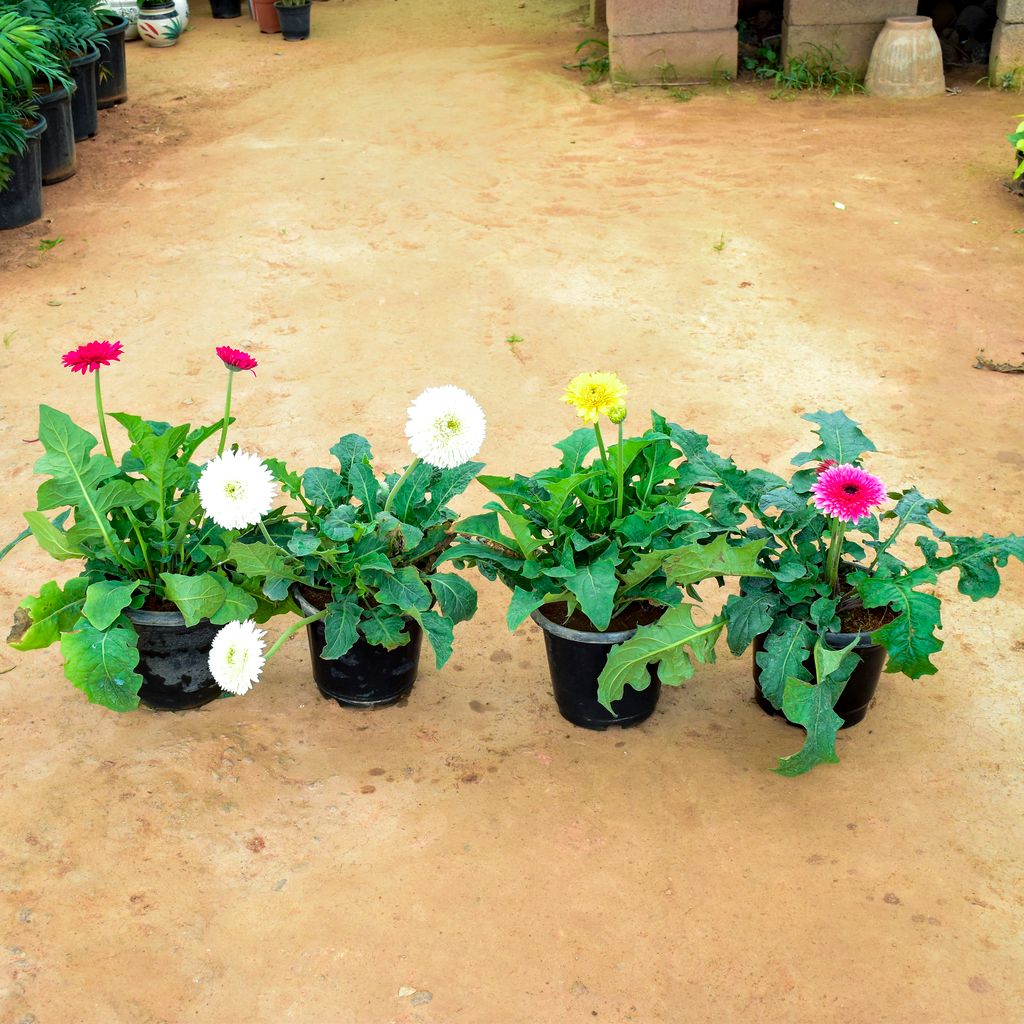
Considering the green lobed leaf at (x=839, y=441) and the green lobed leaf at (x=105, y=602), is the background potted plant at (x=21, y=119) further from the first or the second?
the green lobed leaf at (x=839, y=441)

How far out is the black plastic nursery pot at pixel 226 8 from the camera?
11.3 m

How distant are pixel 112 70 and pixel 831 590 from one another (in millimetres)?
7721

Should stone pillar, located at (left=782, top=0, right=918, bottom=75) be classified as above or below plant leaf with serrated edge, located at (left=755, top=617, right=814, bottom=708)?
above

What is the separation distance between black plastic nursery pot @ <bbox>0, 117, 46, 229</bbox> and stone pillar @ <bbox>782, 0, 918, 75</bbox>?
5.42 meters

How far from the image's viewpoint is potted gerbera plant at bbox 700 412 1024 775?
9.04ft

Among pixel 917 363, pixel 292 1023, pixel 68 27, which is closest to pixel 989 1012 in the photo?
pixel 292 1023

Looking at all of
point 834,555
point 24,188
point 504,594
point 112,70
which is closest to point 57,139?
point 24,188

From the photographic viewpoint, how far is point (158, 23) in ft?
33.8

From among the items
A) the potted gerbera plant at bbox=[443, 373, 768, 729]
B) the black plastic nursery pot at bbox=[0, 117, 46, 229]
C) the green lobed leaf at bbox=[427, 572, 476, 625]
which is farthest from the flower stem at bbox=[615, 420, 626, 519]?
the black plastic nursery pot at bbox=[0, 117, 46, 229]

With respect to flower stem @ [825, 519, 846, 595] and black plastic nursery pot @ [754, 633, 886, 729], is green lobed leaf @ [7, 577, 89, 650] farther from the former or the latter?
flower stem @ [825, 519, 846, 595]

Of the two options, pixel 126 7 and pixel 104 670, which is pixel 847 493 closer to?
pixel 104 670

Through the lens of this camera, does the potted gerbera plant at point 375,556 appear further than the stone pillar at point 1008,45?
No

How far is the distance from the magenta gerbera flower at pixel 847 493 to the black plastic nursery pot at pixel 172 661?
163cm

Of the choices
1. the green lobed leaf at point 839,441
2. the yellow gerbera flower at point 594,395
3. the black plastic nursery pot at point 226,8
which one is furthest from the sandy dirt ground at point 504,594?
the black plastic nursery pot at point 226,8
